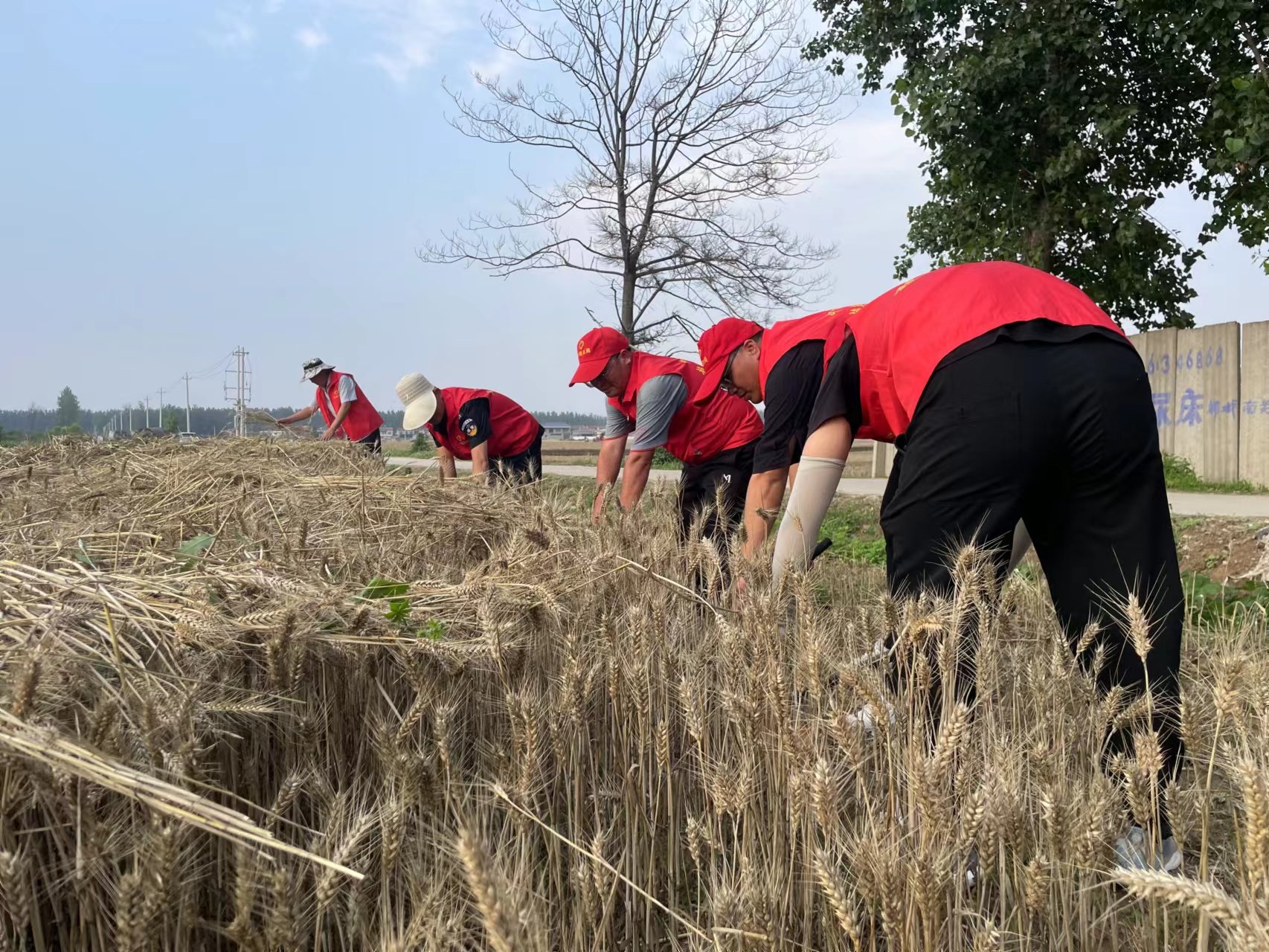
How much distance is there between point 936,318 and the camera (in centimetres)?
226

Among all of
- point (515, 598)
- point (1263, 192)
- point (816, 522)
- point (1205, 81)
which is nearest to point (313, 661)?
point (515, 598)

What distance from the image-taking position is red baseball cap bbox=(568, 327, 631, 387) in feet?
18.2

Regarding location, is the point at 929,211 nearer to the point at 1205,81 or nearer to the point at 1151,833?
the point at 1205,81

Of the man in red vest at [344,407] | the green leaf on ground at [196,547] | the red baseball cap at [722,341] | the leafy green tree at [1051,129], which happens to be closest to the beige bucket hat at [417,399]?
the man in red vest at [344,407]

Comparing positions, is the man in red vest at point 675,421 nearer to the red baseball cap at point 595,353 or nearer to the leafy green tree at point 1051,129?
the red baseball cap at point 595,353

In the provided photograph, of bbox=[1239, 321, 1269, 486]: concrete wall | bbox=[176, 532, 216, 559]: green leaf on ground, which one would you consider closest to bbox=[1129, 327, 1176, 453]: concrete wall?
bbox=[1239, 321, 1269, 486]: concrete wall

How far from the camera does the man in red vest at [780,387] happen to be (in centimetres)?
321

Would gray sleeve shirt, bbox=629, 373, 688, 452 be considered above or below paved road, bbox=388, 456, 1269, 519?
above

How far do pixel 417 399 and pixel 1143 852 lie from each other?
640cm

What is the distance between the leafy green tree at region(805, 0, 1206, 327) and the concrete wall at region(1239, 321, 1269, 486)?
7.49 feet

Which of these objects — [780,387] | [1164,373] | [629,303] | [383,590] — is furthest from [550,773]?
[629,303]

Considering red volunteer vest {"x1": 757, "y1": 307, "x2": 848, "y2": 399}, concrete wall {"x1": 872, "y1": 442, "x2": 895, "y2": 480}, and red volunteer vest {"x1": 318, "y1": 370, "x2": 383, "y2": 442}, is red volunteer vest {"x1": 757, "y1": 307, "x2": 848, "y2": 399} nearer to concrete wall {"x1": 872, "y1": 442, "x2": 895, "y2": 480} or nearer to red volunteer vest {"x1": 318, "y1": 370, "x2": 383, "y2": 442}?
red volunteer vest {"x1": 318, "y1": 370, "x2": 383, "y2": 442}

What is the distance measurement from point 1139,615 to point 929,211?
13.3m

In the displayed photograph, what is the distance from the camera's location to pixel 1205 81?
12406 millimetres
